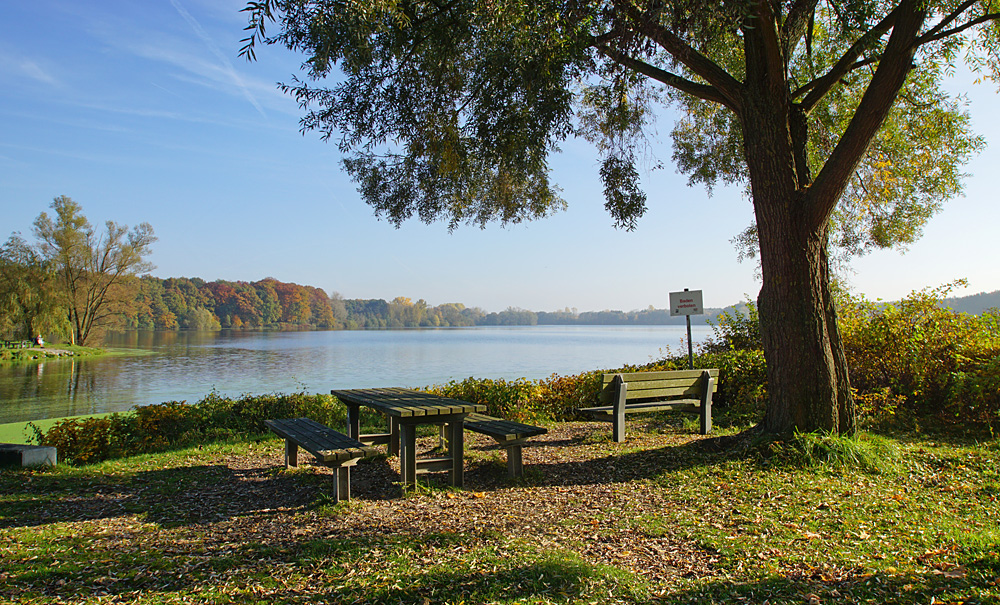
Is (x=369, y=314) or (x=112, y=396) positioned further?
(x=369, y=314)

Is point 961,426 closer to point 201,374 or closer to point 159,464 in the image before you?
point 159,464

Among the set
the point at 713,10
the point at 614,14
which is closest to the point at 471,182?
the point at 614,14

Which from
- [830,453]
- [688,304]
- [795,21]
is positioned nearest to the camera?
[830,453]

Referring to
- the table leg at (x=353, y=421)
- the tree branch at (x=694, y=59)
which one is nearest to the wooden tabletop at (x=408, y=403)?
the table leg at (x=353, y=421)

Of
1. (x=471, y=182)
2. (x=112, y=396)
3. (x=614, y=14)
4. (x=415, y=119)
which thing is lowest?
(x=112, y=396)

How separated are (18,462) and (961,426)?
10.9 m

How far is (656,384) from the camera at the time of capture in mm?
7219

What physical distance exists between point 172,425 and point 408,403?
447cm

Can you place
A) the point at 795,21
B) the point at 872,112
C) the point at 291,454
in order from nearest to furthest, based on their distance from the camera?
the point at 872,112 < the point at 291,454 < the point at 795,21

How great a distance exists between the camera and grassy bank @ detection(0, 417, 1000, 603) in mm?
2814

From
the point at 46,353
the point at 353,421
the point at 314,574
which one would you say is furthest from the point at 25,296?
the point at 314,574

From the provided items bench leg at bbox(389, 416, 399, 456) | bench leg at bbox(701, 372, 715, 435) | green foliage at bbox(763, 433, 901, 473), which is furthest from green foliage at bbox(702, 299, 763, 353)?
bench leg at bbox(389, 416, 399, 456)

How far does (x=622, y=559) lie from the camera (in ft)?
10.7

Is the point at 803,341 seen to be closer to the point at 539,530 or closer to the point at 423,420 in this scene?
the point at 539,530
